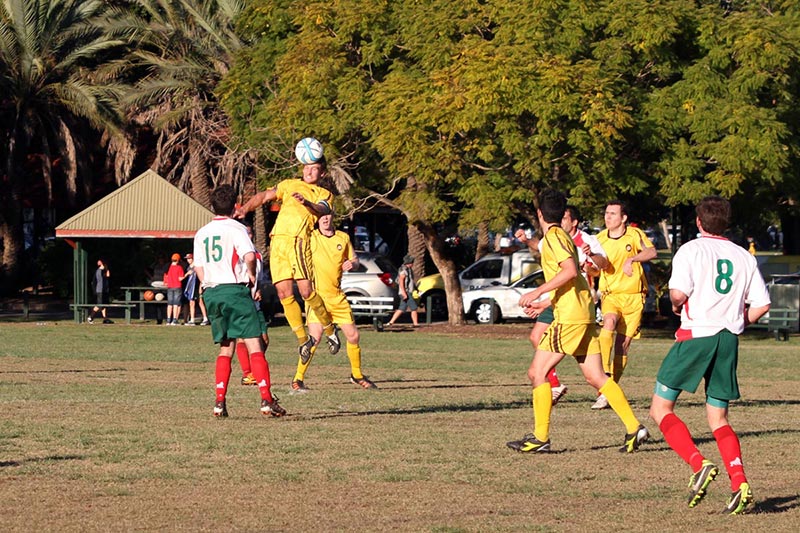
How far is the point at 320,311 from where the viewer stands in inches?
647

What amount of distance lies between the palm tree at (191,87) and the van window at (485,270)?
304 inches

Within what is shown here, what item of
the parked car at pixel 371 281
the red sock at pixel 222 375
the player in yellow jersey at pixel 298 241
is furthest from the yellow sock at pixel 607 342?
the parked car at pixel 371 281

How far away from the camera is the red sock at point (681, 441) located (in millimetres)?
8602

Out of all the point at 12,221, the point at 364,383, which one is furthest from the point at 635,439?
the point at 12,221

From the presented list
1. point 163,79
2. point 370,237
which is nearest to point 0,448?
point 163,79

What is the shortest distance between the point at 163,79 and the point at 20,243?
9321mm

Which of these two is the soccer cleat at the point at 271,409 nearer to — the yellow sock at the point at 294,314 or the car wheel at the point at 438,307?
the yellow sock at the point at 294,314

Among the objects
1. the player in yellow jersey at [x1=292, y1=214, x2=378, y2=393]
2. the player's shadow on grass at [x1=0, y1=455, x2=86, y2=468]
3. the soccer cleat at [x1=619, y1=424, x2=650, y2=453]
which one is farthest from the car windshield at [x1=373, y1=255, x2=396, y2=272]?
the player's shadow on grass at [x1=0, y1=455, x2=86, y2=468]

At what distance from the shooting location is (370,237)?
58156 mm

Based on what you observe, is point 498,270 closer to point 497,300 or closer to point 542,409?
point 497,300

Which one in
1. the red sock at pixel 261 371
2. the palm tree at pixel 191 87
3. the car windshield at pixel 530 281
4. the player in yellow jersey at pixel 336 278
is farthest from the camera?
the palm tree at pixel 191 87

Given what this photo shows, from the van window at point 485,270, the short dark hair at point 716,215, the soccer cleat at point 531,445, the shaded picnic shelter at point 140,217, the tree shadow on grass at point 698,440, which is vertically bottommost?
the tree shadow on grass at point 698,440

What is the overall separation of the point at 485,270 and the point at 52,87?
15.5 metres

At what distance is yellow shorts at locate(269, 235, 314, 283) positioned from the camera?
15383 mm
